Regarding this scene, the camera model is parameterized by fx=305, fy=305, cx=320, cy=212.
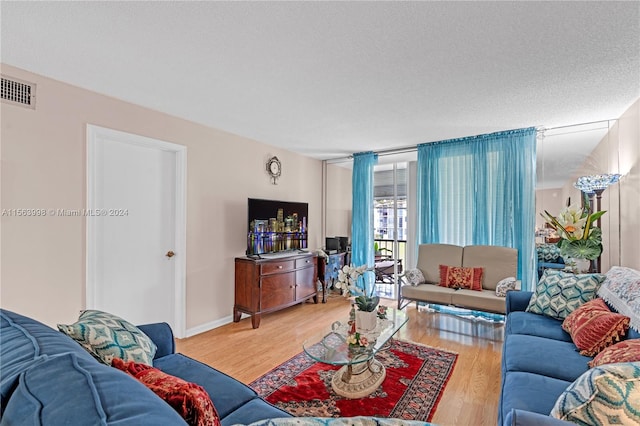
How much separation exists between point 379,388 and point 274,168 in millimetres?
3252

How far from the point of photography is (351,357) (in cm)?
216

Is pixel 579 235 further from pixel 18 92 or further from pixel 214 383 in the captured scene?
pixel 18 92

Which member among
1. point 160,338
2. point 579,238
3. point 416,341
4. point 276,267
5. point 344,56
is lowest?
point 416,341

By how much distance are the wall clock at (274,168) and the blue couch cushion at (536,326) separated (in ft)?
11.2

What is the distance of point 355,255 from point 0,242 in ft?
14.0

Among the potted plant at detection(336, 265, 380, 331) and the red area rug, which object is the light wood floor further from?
the potted plant at detection(336, 265, 380, 331)

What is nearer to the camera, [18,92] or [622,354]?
[622,354]

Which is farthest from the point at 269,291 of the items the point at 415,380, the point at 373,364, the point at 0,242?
the point at 0,242

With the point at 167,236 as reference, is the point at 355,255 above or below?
below

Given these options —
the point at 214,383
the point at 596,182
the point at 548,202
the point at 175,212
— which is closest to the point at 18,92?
the point at 175,212

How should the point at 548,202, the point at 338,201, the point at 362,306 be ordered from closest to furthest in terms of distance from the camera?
the point at 362,306
the point at 548,202
the point at 338,201

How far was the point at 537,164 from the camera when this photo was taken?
3857mm

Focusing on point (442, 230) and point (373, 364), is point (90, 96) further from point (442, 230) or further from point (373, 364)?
point (442, 230)

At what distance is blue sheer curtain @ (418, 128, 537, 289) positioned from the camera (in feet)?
12.5
